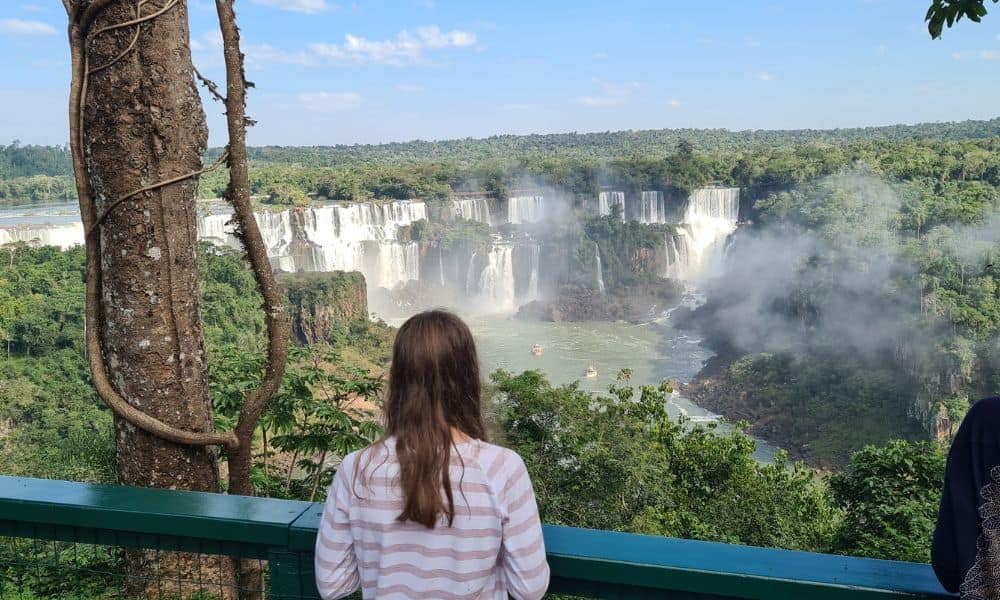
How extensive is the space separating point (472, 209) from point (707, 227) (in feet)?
44.8

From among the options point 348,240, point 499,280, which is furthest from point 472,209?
point 348,240

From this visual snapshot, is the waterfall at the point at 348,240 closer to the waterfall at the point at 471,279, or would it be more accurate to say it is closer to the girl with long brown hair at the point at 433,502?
the waterfall at the point at 471,279

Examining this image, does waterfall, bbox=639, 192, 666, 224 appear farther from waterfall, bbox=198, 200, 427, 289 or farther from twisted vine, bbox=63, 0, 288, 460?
twisted vine, bbox=63, 0, 288, 460

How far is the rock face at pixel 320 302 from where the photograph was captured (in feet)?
107

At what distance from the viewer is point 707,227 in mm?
48469

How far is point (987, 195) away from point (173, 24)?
141ft

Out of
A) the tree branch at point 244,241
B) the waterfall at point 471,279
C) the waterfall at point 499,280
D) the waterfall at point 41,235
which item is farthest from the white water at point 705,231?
the tree branch at point 244,241

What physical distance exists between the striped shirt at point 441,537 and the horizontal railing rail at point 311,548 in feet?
0.23

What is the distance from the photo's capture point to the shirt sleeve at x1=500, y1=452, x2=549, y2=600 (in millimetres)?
1060

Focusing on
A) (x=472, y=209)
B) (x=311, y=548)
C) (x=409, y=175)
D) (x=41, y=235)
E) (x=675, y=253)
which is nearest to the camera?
(x=311, y=548)

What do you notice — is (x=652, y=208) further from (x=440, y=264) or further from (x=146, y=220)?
(x=146, y=220)

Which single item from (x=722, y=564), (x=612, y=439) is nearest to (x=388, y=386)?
(x=722, y=564)

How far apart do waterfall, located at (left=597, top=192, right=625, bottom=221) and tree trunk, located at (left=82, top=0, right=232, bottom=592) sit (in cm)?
4931

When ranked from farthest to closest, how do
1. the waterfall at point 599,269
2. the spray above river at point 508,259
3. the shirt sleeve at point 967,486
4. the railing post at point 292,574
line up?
the waterfall at point 599,269
the spray above river at point 508,259
the railing post at point 292,574
the shirt sleeve at point 967,486
